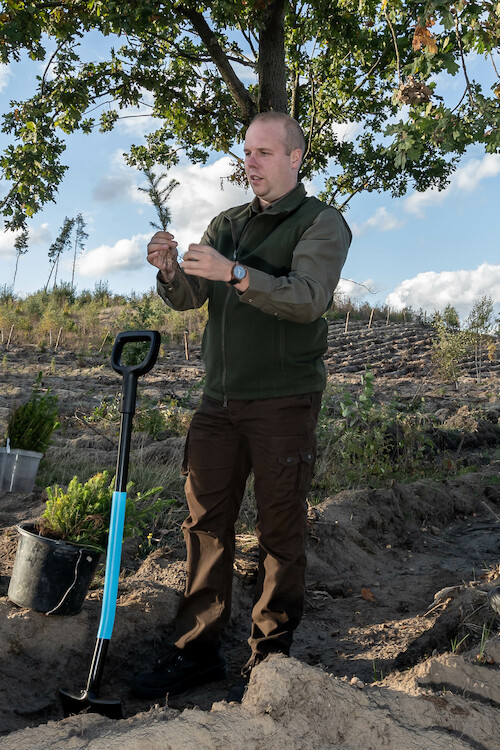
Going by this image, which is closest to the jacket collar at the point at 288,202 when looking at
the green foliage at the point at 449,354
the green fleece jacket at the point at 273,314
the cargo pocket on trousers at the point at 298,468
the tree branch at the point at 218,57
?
the green fleece jacket at the point at 273,314

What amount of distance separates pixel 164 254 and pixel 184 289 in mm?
201

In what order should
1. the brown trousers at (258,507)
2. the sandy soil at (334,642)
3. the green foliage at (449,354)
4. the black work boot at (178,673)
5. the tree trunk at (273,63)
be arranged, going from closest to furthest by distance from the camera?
the sandy soil at (334,642) < the brown trousers at (258,507) < the black work boot at (178,673) < the tree trunk at (273,63) < the green foliage at (449,354)

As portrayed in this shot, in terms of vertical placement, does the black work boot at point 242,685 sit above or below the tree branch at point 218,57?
below

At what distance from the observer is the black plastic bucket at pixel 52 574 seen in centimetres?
310

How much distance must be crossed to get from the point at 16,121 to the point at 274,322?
6.48 m

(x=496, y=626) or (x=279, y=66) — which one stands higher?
(x=279, y=66)

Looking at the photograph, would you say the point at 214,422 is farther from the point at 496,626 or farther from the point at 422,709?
the point at 496,626

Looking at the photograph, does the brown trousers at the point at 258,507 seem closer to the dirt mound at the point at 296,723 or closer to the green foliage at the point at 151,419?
the dirt mound at the point at 296,723

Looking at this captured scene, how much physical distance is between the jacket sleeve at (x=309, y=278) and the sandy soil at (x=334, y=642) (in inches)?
49.5

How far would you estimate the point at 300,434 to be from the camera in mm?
2820

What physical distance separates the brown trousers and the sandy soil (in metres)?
0.29

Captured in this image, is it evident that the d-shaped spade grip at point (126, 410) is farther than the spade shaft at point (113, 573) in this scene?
Yes

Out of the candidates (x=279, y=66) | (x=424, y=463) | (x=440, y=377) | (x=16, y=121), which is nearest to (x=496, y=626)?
(x=424, y=463)

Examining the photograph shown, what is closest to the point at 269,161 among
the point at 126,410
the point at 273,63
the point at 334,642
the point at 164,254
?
the point at 164,254
